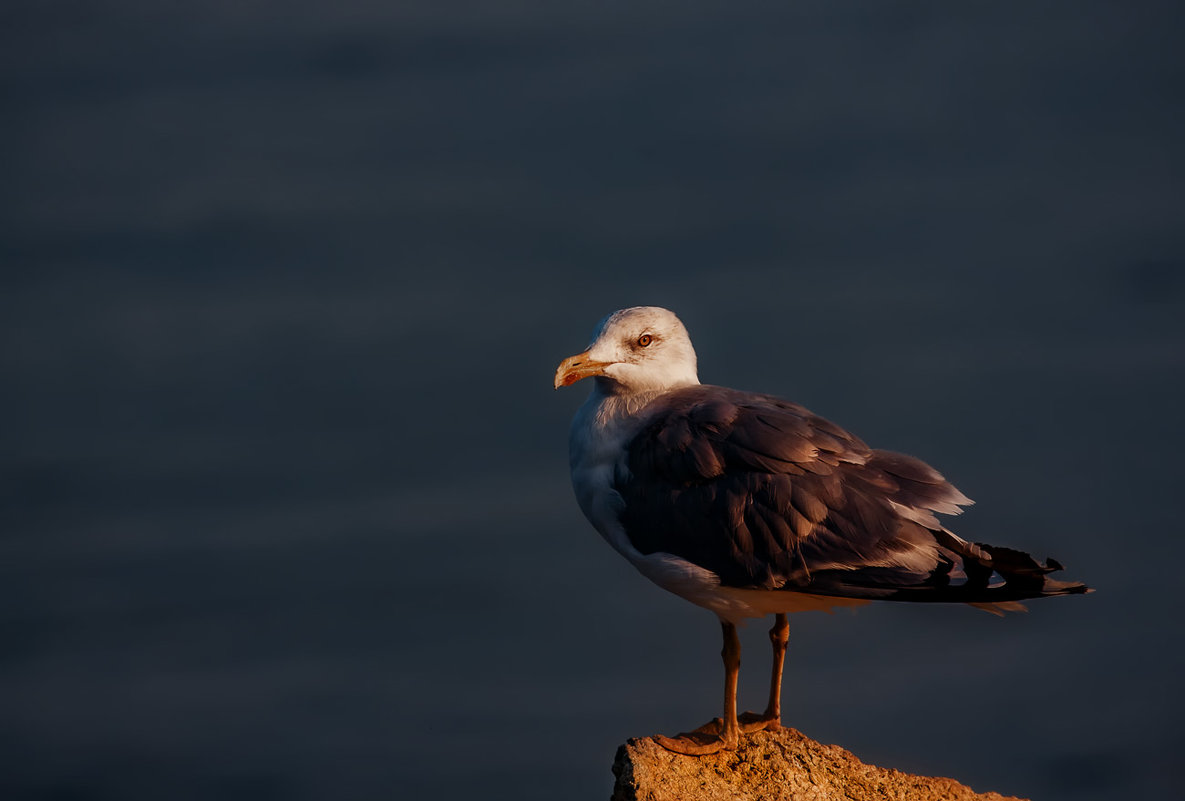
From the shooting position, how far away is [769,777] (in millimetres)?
8742

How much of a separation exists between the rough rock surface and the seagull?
151 millimetres

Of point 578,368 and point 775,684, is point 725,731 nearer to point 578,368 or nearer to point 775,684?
point 775,684

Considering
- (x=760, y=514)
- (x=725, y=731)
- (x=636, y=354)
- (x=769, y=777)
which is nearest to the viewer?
(x=769, y=777)

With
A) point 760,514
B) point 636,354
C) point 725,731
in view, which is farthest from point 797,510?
point 636,354

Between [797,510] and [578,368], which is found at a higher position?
[578,368]

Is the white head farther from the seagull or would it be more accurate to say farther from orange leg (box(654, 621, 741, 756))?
orange leg (box(654, 621, 741, 756))

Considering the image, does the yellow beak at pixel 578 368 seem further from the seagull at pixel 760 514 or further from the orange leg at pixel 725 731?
the orange leg at pixel 725 731

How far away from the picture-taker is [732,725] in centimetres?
910

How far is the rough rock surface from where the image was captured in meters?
8.60

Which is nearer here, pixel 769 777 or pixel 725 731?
pixel 769 777

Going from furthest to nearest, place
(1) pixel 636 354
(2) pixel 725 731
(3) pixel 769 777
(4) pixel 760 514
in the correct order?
1. (1) pixel 636 354
2. (2) pixel 725 731
3. (4) pixel 760 514
4. (3) pixel 769 777

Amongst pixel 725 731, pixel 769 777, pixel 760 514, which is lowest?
pixel 769 777

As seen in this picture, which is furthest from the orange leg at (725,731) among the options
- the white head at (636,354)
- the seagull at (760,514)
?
the white head at (636,354)

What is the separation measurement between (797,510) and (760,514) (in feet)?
0.66
